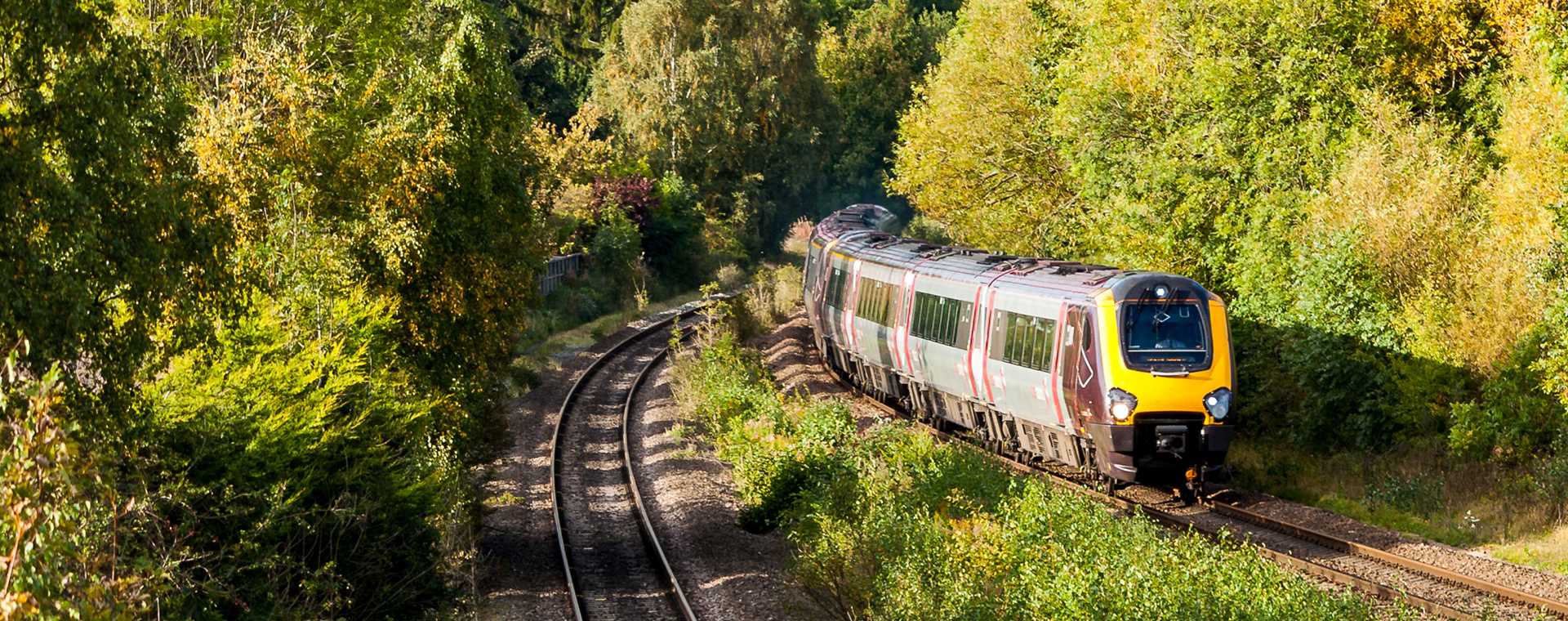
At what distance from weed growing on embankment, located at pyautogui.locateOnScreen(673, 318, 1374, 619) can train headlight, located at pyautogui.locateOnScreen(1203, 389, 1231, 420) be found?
2.70 meters

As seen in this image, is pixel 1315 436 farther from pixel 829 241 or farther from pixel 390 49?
pixel 390 49

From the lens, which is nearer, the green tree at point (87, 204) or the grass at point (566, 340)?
the green tree at point (87, 204)

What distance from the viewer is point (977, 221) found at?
1467 inches

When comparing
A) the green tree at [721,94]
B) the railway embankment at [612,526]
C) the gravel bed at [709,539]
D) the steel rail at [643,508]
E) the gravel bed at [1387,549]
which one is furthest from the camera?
the green tree at [721,94]

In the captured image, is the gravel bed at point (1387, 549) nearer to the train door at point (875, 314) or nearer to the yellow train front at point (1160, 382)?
the yellow train front at point (1160, 382)

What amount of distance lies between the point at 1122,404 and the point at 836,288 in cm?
1461

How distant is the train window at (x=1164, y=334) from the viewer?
18484 millimetres

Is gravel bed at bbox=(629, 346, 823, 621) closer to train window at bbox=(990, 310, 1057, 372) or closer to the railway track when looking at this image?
the railway track

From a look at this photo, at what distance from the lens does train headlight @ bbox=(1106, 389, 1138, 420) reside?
18.3 m

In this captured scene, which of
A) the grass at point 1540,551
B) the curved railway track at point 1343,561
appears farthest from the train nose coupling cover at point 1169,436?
the grass at point 1540,551

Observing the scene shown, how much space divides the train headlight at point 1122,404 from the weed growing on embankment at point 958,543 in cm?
170

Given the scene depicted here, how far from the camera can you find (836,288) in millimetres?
32438

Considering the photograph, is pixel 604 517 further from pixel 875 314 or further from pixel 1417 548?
pixel 1417 548

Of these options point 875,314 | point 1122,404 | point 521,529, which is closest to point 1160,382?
point 1122,404
